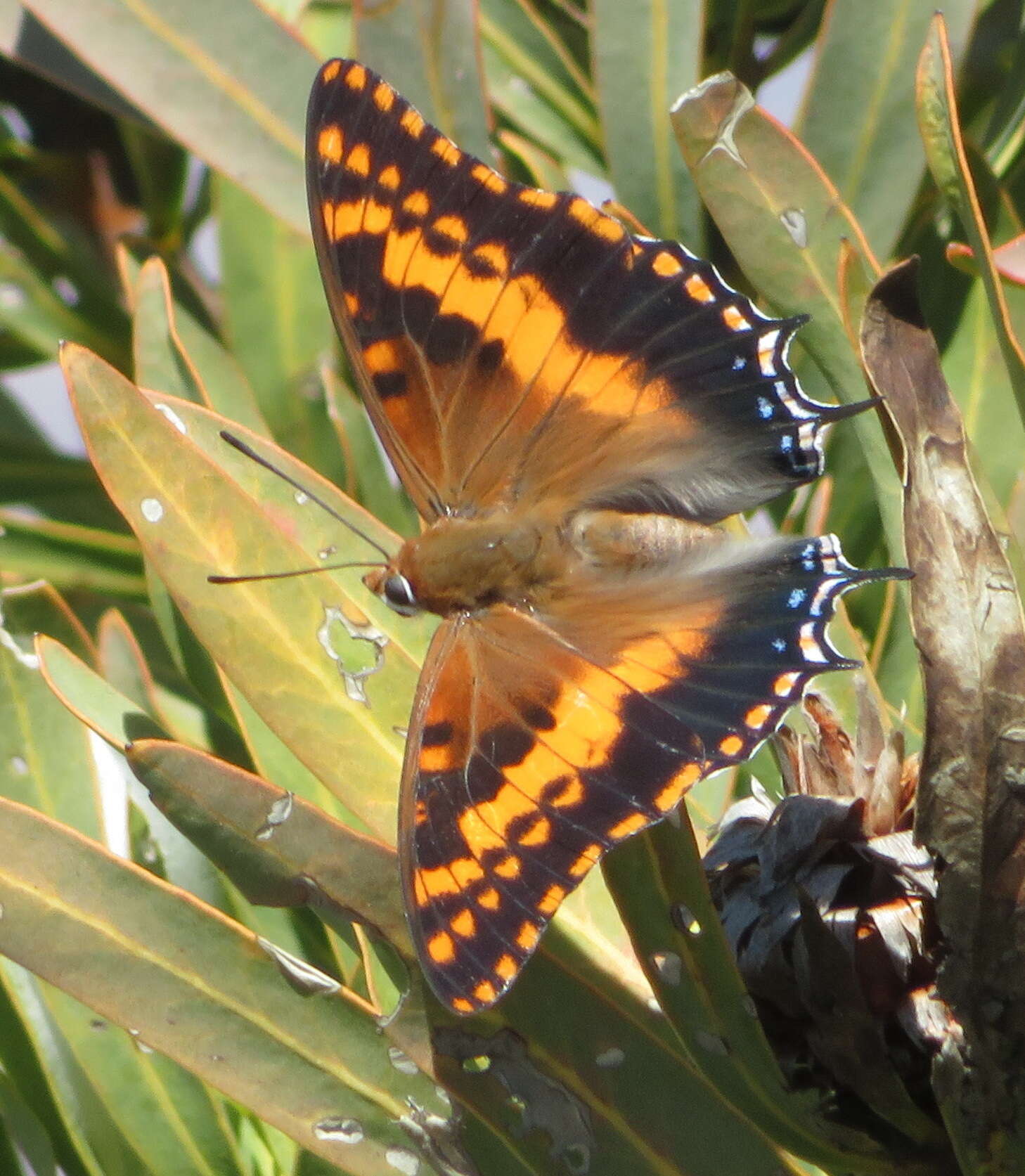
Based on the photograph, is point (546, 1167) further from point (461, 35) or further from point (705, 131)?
point (461, 35)

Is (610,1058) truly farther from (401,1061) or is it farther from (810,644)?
(810,644)

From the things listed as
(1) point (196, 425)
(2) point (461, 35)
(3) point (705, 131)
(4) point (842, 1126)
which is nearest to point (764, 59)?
(2) point (461, 35)

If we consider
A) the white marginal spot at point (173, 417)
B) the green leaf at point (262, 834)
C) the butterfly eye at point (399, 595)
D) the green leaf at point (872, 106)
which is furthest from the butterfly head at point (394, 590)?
the green leaf at point (872, 106)

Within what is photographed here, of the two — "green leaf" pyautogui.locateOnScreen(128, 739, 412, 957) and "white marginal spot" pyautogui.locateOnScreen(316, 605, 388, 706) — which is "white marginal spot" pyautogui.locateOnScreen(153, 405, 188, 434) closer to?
"white marginal spot" pyautogui.locateOnScreen(316, 605, 388, 706)

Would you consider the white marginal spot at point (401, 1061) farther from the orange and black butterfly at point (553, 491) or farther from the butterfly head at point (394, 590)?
the butterfly head at point (394, 590)

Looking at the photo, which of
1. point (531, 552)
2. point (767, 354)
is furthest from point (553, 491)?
point (767, 354)
